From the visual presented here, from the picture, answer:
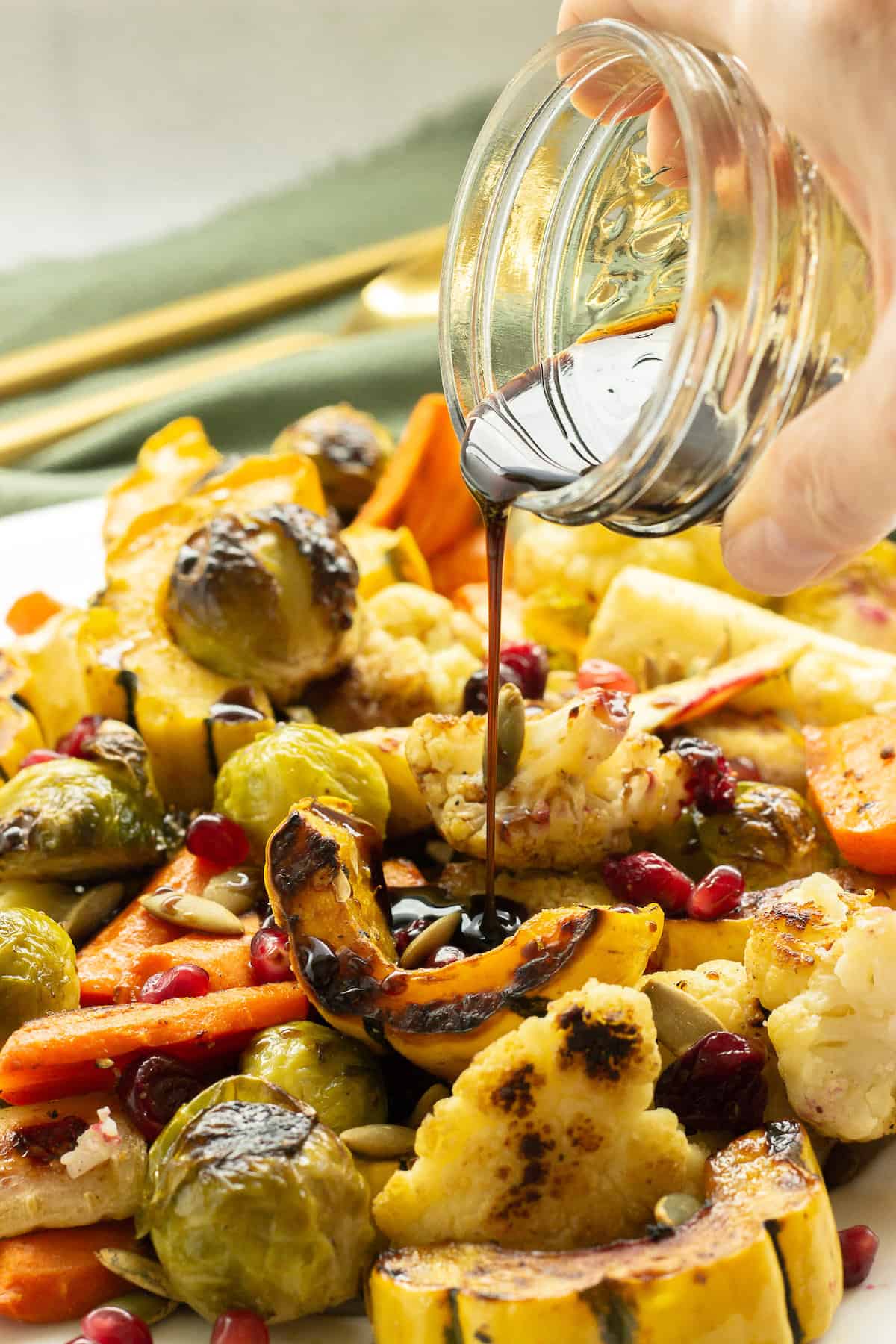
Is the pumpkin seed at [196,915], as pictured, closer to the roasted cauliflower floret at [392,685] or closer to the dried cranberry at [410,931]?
the dried cranberry at [410,931]

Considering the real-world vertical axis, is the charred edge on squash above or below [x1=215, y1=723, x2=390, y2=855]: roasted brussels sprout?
below

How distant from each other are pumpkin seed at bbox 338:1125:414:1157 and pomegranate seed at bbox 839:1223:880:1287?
594 millimetres

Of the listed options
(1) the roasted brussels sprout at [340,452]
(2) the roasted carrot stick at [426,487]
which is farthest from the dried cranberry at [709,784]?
(1) the roasted brussels sprout at [340,452]

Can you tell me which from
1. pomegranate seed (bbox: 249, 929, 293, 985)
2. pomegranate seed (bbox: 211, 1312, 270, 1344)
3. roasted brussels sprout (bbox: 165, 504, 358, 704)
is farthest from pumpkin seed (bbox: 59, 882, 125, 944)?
pomegranate seed (bbox: 211, 1312, 270, 1344)

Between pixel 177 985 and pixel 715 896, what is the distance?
87 cm

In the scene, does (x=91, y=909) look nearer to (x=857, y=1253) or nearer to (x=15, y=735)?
(x=15, y=735)

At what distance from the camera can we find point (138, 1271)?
1944 mm

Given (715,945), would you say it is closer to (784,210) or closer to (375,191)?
(784,210)

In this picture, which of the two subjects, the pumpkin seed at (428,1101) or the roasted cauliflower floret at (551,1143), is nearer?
the roasted cauliflower floret at (551,1143)

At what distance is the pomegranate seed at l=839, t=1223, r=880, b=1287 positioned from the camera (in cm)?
192

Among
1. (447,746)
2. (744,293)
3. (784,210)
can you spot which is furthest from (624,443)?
(447,746)

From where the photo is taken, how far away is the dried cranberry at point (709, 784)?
2.63 meters

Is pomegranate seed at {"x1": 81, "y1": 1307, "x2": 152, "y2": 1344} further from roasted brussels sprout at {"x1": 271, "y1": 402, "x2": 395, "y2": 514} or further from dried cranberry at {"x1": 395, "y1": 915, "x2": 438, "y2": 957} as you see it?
roasted brussels sprout at {"x1": 271, "y1": 402, "x2": 395, "y2": 514}

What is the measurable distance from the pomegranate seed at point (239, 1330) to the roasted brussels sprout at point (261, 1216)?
0.02 meters
